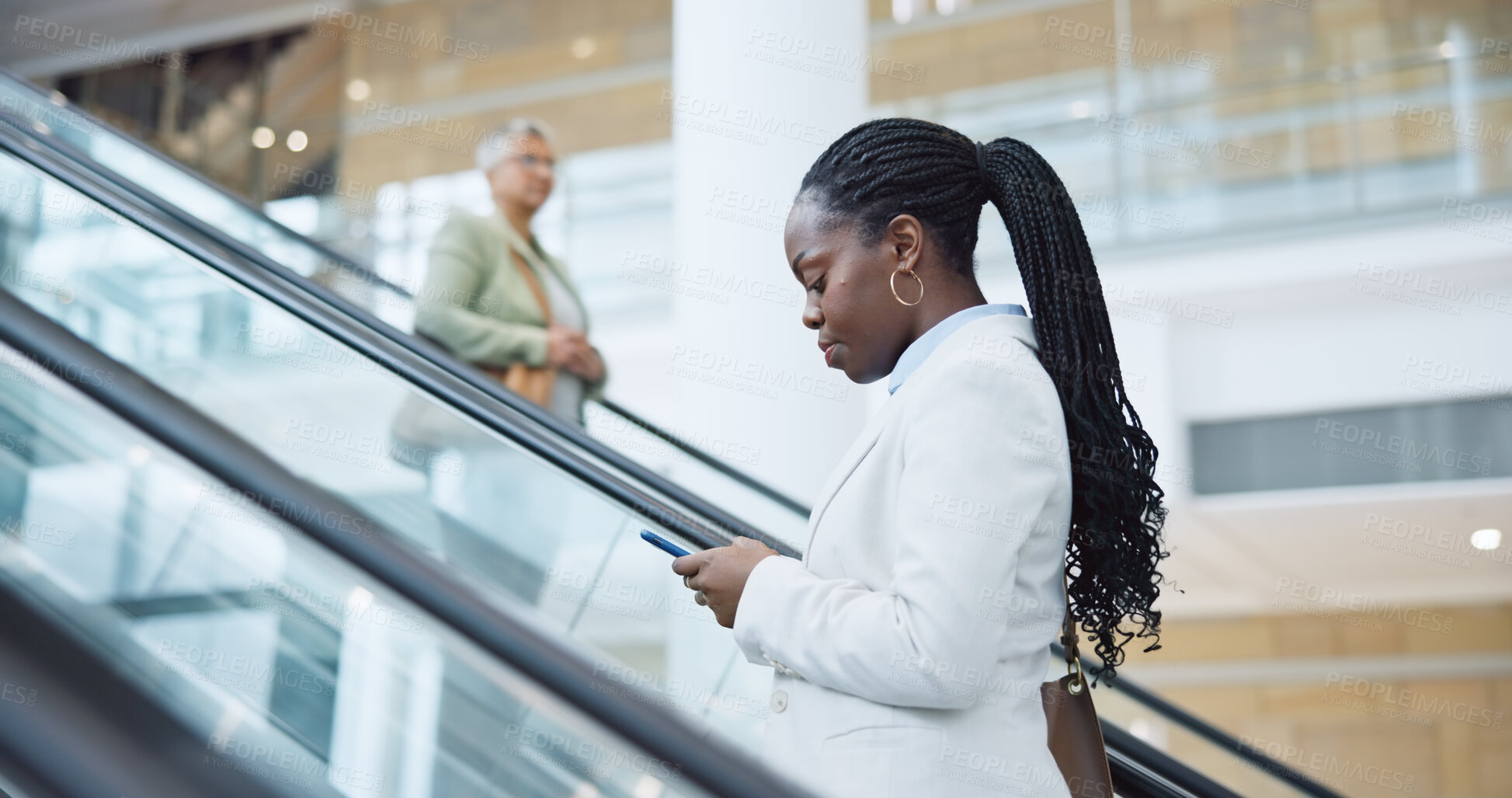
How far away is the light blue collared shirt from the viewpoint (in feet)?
5.00

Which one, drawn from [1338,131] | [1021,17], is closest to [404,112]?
[1021,17]

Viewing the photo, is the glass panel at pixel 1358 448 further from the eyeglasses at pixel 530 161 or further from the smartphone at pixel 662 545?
the smartphone at pixel 662 545

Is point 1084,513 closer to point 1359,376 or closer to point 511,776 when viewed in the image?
point 511,776

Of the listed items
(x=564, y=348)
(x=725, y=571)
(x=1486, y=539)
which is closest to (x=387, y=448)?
(x=564, y=348)

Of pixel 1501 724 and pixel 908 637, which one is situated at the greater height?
pixel 908 637

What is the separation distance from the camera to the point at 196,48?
12117mm

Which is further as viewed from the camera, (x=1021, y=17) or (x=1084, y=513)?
(x=1021, y=17)

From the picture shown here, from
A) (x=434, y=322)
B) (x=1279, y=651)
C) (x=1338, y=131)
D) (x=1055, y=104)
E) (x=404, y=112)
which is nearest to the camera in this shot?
(x=434, y=322)

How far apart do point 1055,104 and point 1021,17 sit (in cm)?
288

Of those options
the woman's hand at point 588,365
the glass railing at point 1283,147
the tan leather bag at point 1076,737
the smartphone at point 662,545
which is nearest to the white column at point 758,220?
the woman's hand at point 588,365

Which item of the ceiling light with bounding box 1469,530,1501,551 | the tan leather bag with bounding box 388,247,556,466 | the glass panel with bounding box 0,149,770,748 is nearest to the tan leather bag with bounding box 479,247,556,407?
the tan leather bag with bounding box 388,247,556,466

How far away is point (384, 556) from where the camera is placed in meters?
1.20

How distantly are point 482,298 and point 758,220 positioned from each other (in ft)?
2.60

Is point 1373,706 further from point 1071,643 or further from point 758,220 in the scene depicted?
point 1071,643
